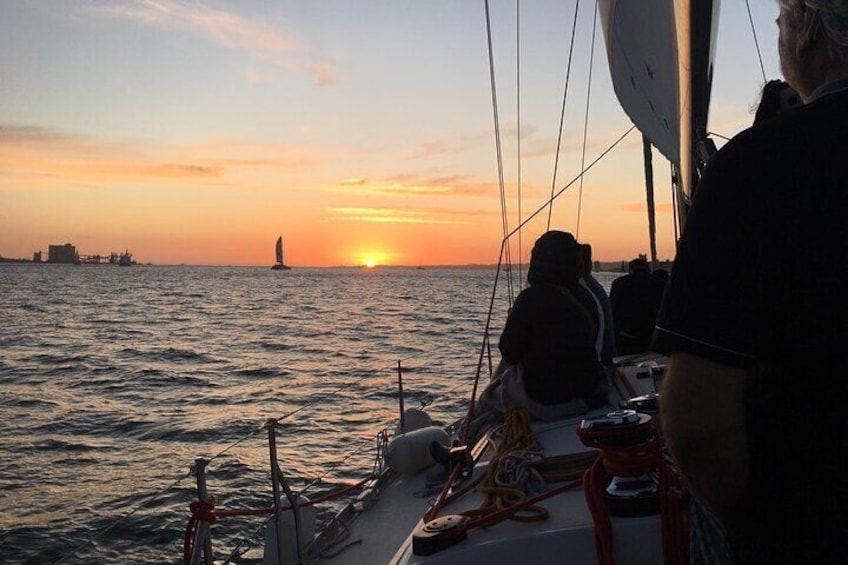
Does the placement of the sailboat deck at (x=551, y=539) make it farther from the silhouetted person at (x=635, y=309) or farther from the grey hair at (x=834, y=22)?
the silhouetted person at (x=635, y=309)

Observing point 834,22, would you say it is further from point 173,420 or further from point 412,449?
point 173,420

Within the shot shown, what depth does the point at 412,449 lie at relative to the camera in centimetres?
495

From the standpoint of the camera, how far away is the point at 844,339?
3.49 feet

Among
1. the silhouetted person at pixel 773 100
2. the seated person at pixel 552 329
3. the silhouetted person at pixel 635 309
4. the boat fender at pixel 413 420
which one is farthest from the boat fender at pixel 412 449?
the silhouetted person at pixel 635 309

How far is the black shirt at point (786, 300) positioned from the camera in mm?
1056

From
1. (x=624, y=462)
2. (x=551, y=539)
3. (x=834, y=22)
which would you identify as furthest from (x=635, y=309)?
(x=834, y=22)

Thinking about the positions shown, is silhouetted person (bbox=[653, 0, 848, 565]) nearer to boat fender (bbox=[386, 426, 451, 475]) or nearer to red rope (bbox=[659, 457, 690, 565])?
red rope (bbox=[659, 457, 690, 565])

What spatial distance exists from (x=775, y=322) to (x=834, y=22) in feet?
1.52

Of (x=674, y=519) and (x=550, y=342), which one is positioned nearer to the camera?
(x=674, y=519)

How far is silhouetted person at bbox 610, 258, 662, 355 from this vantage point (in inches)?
319

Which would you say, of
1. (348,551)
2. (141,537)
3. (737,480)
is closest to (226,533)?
(141,537)

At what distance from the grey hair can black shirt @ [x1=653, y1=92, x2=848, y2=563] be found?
3.9 inches

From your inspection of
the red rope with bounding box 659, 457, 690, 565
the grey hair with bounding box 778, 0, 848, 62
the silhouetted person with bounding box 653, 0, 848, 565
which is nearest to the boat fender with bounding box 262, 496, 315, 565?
the red rope with bounding box 659, 457, 690, 565

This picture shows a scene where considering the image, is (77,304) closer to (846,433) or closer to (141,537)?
(141,537)
